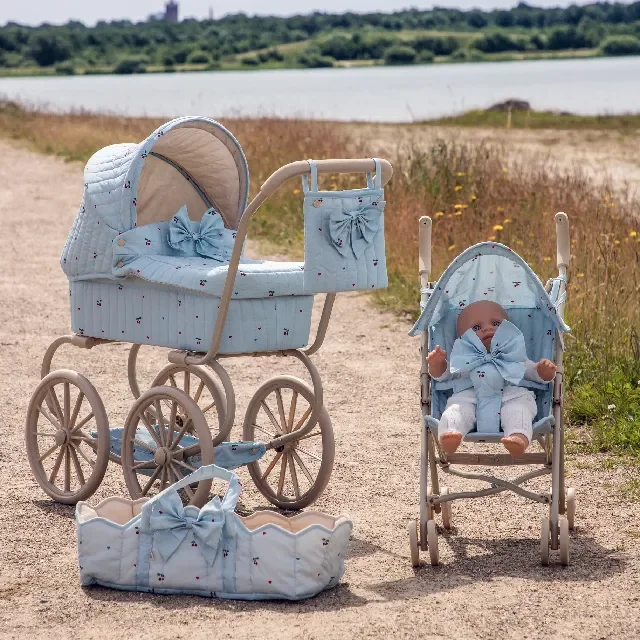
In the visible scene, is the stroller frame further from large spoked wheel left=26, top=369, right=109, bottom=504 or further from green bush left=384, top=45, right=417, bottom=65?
green bush left=384, top=45, right=417, bottom=65

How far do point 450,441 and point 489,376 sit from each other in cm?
36

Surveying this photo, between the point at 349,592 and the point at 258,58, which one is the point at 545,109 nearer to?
the point at 349,592

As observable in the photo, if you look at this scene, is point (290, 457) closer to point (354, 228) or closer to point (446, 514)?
point (446, 514)

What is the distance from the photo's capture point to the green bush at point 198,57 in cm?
10044

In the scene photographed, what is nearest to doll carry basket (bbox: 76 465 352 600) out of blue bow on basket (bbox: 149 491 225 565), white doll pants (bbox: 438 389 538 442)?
blue bow on basket (bbox: 149 491 225 565)

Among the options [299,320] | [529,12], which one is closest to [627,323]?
[299,320]

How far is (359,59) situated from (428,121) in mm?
72435

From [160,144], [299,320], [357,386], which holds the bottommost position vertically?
[357,386]

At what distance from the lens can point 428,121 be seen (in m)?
33.4

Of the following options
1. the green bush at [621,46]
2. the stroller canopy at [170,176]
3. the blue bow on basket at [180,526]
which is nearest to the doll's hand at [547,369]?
the blue bow on basket at [180,526]

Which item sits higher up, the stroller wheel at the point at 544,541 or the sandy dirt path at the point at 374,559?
the stroller wheel at the point at 544,541

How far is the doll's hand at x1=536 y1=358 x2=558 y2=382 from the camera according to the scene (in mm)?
4477

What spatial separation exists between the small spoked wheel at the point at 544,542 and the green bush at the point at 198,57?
326 ft

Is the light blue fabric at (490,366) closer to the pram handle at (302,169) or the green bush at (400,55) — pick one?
the pram handle at (302,169)
